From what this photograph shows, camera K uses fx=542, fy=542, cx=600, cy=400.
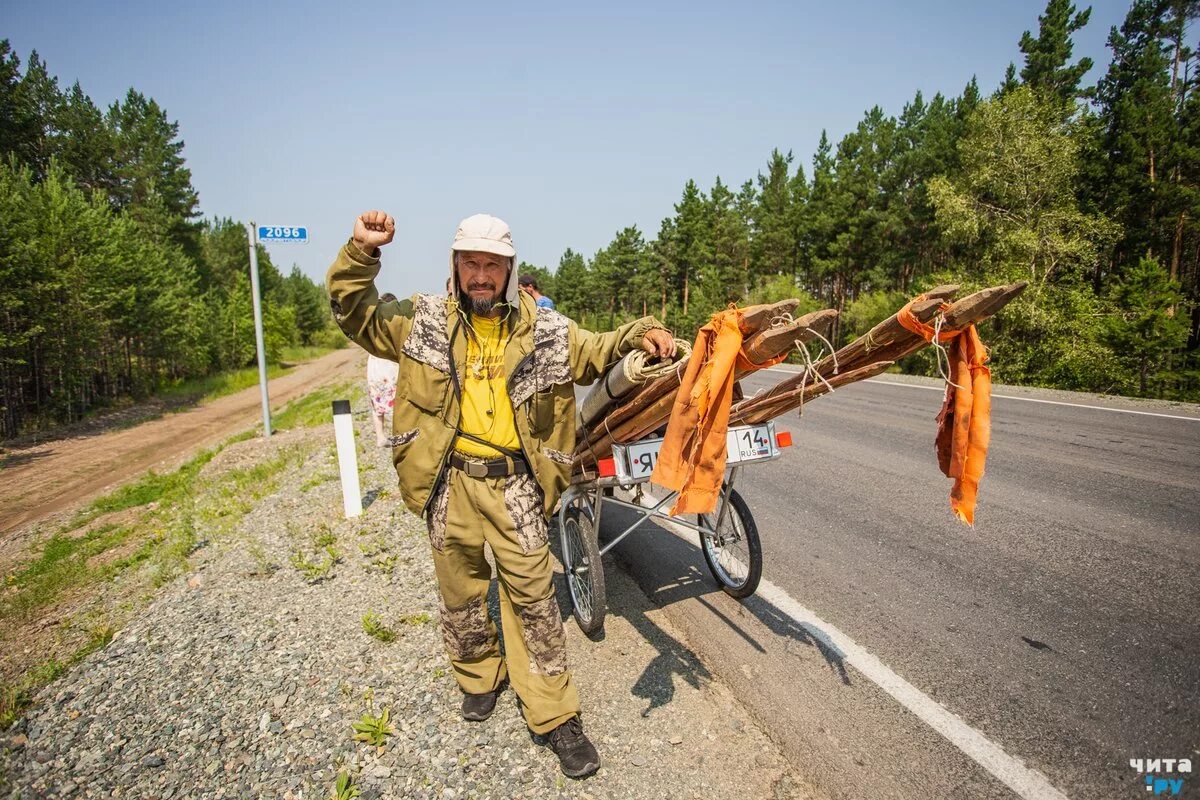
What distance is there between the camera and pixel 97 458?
42.6 ft

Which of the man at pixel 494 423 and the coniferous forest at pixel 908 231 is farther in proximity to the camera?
the coniferous forest at pixel 908 231

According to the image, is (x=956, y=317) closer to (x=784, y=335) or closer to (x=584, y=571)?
(x=784, y=335)

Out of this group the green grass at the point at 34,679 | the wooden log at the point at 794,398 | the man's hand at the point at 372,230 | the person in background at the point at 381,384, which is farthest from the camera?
the person in background at the point at 381,384

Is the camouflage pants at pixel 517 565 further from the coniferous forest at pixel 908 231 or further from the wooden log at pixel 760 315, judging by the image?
the coniferous forest at pixel 908 231

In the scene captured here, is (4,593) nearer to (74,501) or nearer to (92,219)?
(74,501)

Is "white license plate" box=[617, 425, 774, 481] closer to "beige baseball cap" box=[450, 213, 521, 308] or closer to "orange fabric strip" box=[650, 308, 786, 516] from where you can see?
"orange fabric strip" box=[650, 308, 786, 516]

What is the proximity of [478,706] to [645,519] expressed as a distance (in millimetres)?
1522

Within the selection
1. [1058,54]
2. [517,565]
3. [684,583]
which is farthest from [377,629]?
[1058,54]

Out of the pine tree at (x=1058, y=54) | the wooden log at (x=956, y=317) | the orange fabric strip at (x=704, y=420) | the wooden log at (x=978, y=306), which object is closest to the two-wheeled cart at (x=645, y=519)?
the wooden log at (x=956, y=317)

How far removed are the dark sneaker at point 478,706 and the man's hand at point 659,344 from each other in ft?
6.44

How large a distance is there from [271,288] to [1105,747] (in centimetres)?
7084

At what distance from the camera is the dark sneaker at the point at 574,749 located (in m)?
2.36

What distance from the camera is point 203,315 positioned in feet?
99.6

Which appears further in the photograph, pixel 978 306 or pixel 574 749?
pixel 574 749
